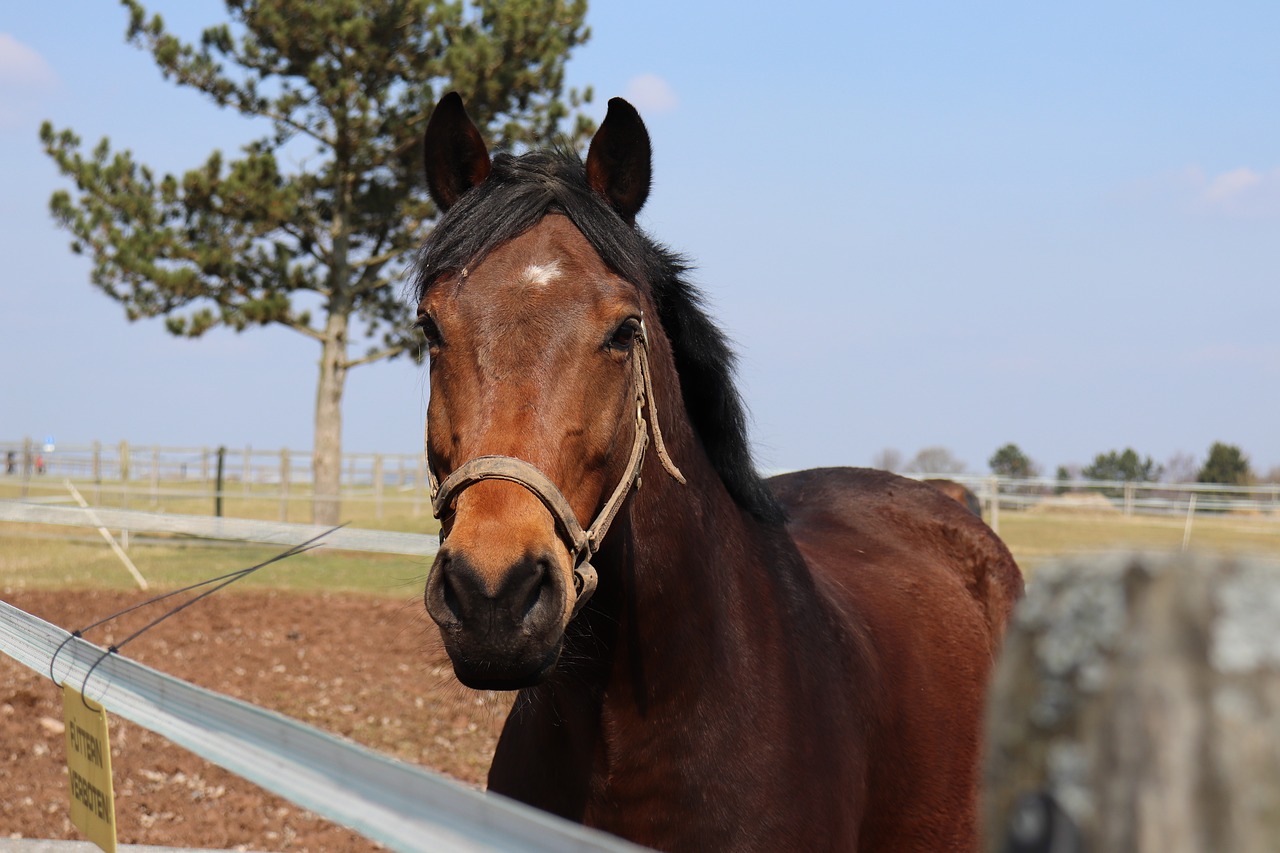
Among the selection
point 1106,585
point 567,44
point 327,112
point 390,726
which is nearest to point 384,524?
point 327,112

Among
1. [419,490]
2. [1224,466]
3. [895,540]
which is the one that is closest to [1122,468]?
[1224,466]

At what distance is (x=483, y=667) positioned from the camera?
1859 mm

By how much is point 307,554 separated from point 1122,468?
78.0 ft

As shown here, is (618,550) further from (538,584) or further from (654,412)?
(538,584)

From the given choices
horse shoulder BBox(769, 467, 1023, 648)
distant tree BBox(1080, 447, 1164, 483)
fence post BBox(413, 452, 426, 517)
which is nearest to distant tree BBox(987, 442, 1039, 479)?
distant tree BBox(1080, 447, 1164, 483)

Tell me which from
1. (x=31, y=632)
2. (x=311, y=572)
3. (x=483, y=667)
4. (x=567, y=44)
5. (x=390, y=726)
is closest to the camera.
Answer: (x=483, y=667)

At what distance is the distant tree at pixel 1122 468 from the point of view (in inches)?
1166

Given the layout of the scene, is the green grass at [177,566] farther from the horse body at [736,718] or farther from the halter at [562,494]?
the halter at [562,494]

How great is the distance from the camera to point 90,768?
2357mm

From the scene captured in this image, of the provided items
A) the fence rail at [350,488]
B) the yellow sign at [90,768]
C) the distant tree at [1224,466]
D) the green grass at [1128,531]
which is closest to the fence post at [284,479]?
the fence rail at [350,488]

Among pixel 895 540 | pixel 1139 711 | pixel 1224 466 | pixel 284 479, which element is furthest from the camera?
pixel 1224 466

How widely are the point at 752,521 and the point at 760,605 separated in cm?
32

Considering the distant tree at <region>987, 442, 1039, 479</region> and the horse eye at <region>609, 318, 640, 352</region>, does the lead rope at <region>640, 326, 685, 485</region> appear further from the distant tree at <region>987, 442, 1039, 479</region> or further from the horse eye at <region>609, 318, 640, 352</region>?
the distant tree at <region>987, 442, 1039, 479</region>

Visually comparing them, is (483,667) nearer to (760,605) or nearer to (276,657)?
(760,605)
